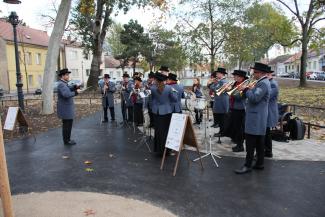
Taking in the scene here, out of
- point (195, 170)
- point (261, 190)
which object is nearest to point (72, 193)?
point (195, 170)

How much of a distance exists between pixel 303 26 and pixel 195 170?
30373 millimetres

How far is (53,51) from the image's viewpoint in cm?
1410

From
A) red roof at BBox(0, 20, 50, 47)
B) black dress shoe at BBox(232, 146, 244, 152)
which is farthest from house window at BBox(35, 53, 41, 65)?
black dress shoe at BBox(232, 146, 244, 152)

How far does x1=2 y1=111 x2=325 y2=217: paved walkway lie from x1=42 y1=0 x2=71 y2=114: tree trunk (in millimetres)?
6642

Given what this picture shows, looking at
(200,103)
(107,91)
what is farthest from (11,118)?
(200,103)

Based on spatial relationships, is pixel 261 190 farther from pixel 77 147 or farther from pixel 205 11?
pixel 205 11

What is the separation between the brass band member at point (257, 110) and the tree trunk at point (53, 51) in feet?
33.1

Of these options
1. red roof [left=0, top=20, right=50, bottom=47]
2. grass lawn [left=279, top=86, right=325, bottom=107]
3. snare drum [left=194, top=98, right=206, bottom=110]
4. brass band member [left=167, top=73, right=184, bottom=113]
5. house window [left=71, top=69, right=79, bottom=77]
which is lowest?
grass lawn [left=279, top=86, right=325, bottom=107]

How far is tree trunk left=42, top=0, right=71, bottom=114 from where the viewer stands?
13867 millimetres

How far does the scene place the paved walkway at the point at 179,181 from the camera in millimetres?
4668

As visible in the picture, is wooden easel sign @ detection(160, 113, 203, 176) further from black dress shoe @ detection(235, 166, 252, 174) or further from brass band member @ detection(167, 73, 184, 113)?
brass band member @ detection(167, 73, 184, 113)

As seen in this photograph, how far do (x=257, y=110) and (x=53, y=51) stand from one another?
10.6 m

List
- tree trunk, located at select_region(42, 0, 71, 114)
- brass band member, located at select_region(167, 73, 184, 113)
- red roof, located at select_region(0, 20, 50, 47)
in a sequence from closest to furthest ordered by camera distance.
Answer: brass band member, located at select_region(167, 73, 184, 113) → tree trunk, located at select_region(42, 0, 71, 114) → red roof, located at select_region(0, 20, 50, 47)

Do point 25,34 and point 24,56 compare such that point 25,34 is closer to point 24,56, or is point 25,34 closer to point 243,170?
point 24,56
